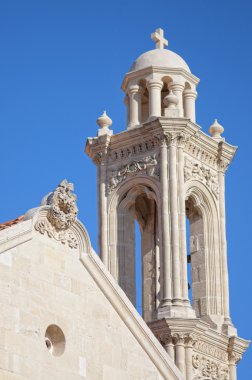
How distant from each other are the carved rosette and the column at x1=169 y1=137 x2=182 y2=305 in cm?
1427

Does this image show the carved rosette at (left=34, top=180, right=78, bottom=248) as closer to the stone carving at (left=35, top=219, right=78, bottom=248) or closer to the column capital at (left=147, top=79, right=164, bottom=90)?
the stone carving at (left=35, top=219, right=78, bottom=248)

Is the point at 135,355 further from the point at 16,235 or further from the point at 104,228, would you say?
the point at 104,228

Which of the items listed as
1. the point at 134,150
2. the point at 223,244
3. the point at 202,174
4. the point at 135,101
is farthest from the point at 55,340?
the point at 135,101

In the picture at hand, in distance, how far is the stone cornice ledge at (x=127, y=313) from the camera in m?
25.0

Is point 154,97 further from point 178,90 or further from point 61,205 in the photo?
point 61,205

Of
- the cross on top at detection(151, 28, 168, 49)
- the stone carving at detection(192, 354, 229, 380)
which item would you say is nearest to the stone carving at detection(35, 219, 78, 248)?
the stone carving at detection(192, 354, 229, 380)

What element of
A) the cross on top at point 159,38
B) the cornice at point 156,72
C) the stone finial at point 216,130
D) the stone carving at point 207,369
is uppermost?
the cross on top at point 159,38

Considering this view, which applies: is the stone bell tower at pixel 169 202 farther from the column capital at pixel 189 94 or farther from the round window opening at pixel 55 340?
the round window opening at pixel 55 340

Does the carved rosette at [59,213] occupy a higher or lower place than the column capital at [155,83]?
lower

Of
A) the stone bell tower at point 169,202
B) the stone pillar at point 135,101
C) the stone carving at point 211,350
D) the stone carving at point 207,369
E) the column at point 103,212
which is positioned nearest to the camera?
the stone carving at point 207,369

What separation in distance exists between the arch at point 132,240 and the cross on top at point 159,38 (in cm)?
504

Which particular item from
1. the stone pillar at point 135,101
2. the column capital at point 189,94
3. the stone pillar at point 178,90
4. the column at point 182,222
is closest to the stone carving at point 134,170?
the column at point 182,222

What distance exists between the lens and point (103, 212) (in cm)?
4128

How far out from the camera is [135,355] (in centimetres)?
2530
